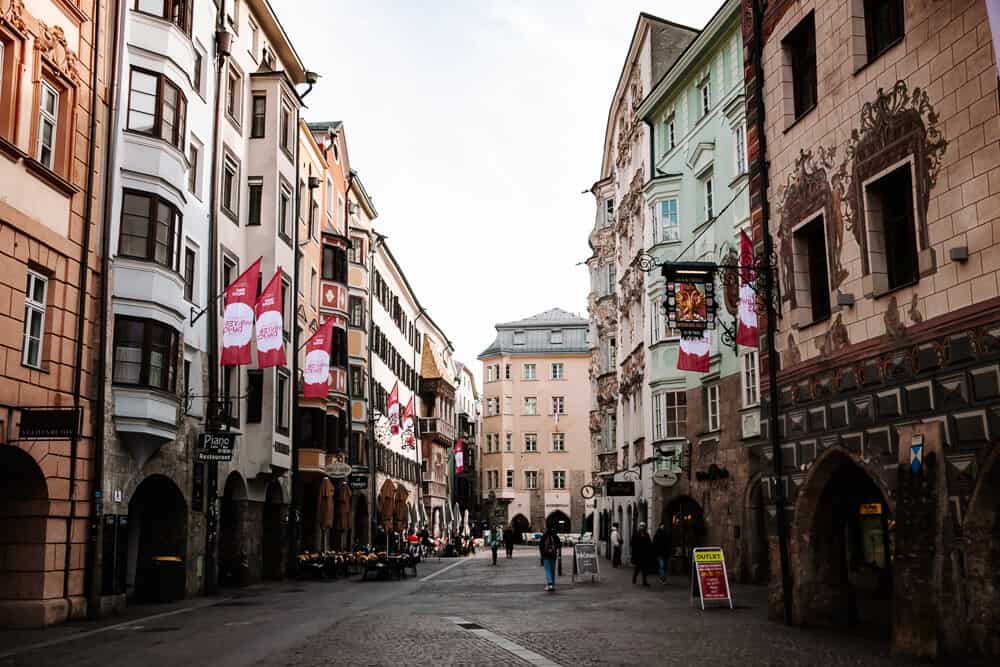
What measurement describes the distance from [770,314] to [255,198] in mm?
21580

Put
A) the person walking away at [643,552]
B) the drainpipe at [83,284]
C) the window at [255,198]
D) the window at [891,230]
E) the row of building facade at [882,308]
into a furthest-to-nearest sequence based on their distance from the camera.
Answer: the window at [255,198]
the person walking away at [643,552]
the drainpipe at [83,284]
the window at [891,230]
the row of building facade at [882,308]

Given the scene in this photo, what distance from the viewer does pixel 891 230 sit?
16312 millimetres

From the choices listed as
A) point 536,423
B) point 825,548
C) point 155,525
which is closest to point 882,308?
point 825,548

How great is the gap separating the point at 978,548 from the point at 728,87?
26140 millimetres

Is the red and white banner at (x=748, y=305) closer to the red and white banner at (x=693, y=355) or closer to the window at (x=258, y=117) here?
the red and white banner at (x=693, y=355)

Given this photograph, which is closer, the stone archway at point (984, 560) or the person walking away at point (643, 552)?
the stone archway at point (984, 560)

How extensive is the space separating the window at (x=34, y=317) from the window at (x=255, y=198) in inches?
604

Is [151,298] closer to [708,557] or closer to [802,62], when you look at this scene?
[708,557]

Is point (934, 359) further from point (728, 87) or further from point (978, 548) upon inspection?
point (728, 87)

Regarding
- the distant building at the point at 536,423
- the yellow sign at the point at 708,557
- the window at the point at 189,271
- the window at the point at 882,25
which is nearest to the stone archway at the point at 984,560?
the window at the point at 882,25

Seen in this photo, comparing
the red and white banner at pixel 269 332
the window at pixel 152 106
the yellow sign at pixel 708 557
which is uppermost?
the window at pixel 152 106

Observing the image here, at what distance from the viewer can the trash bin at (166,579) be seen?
26.5 metres

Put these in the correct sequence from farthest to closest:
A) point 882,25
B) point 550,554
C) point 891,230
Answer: point 550,554 → point 882,25 → point 891,230

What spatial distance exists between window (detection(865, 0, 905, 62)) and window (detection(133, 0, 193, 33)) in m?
16.9
